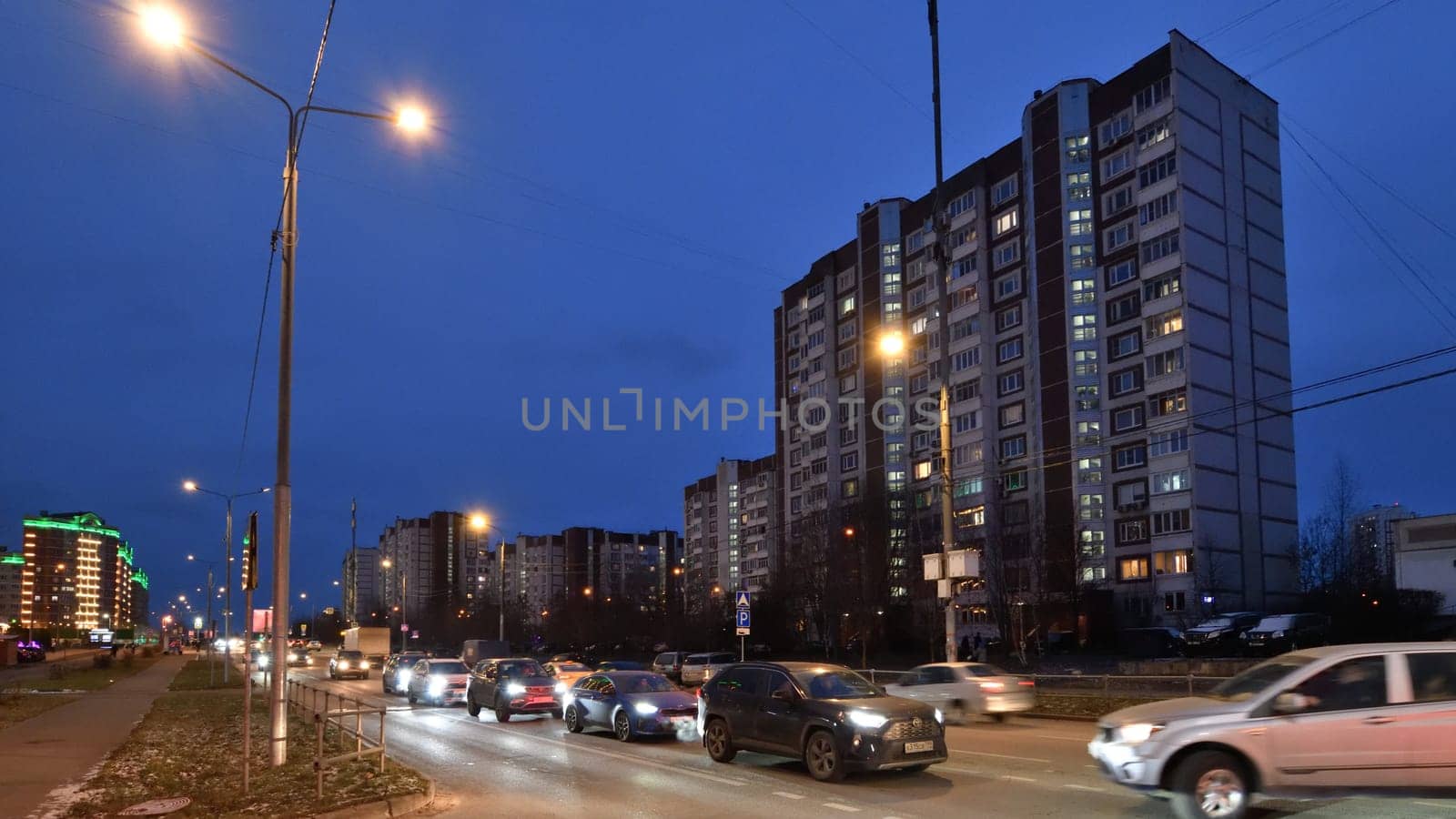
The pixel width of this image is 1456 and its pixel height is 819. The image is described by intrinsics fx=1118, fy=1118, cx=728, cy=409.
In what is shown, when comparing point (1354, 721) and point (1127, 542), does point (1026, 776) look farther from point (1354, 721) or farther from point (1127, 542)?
point (1127, 542)

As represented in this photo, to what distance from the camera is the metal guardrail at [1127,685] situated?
2600cm

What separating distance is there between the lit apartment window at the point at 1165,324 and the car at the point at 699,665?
37837 mm

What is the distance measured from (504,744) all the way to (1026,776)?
31.7 feet

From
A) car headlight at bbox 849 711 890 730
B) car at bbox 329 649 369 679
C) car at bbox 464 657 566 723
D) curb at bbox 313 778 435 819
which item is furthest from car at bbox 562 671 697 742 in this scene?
car at bbox 329 649 369 679

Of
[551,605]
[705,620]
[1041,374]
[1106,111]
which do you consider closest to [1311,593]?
[1041,374]

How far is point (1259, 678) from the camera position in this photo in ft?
34.1

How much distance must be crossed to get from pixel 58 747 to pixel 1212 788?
1779cm

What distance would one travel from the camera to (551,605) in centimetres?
11644

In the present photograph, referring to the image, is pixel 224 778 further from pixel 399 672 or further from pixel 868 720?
pixel 399 672

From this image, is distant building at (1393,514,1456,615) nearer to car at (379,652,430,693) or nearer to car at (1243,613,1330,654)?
car at (1243,613,1330,654)

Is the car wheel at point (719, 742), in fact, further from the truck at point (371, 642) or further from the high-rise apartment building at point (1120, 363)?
the truck at point (371, 642)

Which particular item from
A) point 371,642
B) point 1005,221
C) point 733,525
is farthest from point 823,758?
point 733,525

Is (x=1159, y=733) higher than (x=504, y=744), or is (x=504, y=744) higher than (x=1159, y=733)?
(x=1159, y=733)

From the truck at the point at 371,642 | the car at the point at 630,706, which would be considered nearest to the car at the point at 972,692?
the car at the point at 630,706
